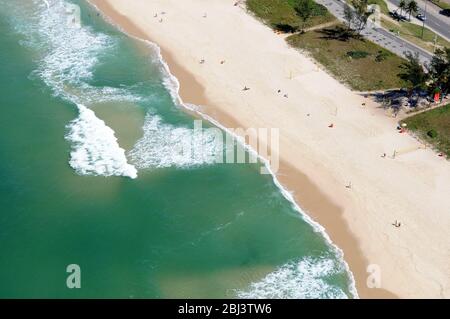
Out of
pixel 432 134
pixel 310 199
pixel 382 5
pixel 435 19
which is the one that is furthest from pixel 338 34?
pixel 310 199

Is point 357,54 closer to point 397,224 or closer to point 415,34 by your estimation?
point 415,34

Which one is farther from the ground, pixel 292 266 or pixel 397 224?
pixel 397 224

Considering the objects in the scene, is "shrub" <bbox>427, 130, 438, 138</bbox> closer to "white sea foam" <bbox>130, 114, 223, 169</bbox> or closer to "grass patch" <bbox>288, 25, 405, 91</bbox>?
"grass patch" <bbox>288, 25, 405, 91</bbox>

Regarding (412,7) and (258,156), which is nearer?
(258,156)

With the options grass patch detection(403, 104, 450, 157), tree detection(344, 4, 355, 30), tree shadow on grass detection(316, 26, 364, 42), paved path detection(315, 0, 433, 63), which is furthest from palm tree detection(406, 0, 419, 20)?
grass patch detection(403, 104, 450, 157)

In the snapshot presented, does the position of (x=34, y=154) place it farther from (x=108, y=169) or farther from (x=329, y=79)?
(x=329, y=79)

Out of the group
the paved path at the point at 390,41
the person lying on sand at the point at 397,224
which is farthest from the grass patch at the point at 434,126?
the person lying on sand at the point at 397,224
